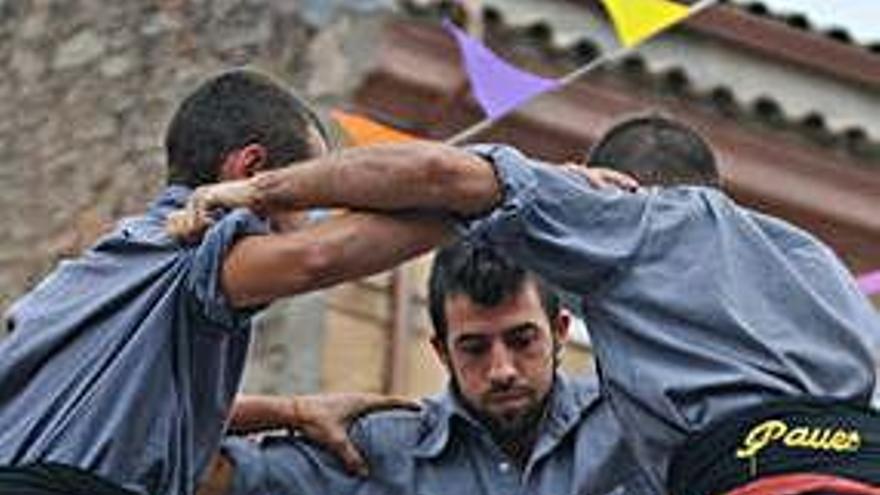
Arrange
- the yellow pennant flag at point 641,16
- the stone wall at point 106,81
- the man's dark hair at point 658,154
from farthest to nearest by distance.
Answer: the stone wall at point 106,81 < the yellow pennant flag at point 641,16 < the man's dark hair at point 658,154

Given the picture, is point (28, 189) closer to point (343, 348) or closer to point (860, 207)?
point (343, 348)

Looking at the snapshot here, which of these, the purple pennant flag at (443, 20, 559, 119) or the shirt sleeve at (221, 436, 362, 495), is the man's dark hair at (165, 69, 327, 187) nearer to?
the shirt sleeve at (221, 436, 362, 495)

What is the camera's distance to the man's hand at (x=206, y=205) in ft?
14.9

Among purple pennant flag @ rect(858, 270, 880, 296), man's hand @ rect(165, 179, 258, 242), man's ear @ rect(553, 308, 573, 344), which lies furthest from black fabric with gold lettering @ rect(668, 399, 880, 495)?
purple pennant flag @ rect(858, 270, 880, 296)

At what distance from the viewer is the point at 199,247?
14.8 ft

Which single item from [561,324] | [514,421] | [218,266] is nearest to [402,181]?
[218,266]

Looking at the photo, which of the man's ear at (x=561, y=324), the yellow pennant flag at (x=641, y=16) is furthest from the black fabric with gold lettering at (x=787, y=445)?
the yellow pennant flag at (x=641, y=16)

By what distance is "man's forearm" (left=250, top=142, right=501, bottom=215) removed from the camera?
442 cm

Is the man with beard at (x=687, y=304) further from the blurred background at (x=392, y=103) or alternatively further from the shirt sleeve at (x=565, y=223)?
the blurred background at (x=392, y=103)

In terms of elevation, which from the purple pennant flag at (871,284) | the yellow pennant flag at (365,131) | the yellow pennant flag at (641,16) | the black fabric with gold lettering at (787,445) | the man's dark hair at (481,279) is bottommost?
the purple pennant flag at (871,284)

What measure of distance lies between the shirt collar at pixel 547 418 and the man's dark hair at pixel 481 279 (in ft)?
0.52

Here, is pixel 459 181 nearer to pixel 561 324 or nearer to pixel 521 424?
pixel 521 424

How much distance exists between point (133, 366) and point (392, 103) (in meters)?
4.51

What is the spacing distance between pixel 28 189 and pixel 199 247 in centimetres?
565
